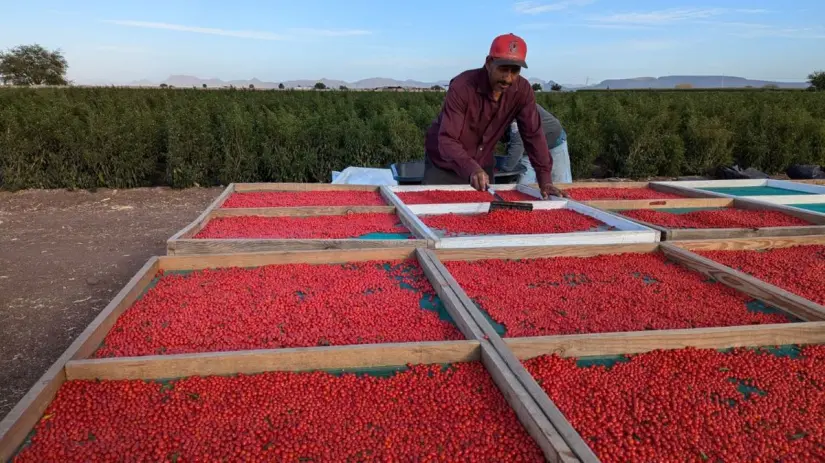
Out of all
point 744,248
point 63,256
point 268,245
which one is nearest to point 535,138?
point 744,248

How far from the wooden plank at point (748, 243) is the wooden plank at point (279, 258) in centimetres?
146

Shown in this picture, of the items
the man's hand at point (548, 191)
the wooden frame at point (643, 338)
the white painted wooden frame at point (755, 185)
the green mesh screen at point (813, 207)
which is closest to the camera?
the wooden frame at point (643, 338)

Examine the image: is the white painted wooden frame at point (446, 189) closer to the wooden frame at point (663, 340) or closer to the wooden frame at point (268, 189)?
the wooden frame at point (268, 189)

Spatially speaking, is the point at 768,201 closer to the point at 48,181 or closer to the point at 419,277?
the point at 419,277

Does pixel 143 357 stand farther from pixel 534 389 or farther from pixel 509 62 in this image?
pixel 509 62

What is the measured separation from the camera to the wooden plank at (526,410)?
1.17 metres

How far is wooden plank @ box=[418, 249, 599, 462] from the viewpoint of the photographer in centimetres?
117

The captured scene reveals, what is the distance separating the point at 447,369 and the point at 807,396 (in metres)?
1.01

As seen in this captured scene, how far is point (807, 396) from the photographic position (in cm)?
149

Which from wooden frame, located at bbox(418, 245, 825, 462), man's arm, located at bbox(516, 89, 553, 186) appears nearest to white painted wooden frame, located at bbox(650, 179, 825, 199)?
man's arm, located at bbox(516, 89, 553, 186)

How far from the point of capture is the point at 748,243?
2797 mm

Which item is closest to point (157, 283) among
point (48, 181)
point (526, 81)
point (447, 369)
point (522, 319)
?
point (447, 369)

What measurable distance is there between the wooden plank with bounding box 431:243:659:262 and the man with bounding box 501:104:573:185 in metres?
2.34

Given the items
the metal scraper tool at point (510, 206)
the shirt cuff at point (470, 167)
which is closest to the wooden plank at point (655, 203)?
the metal scraper tool at point (510, 206)
